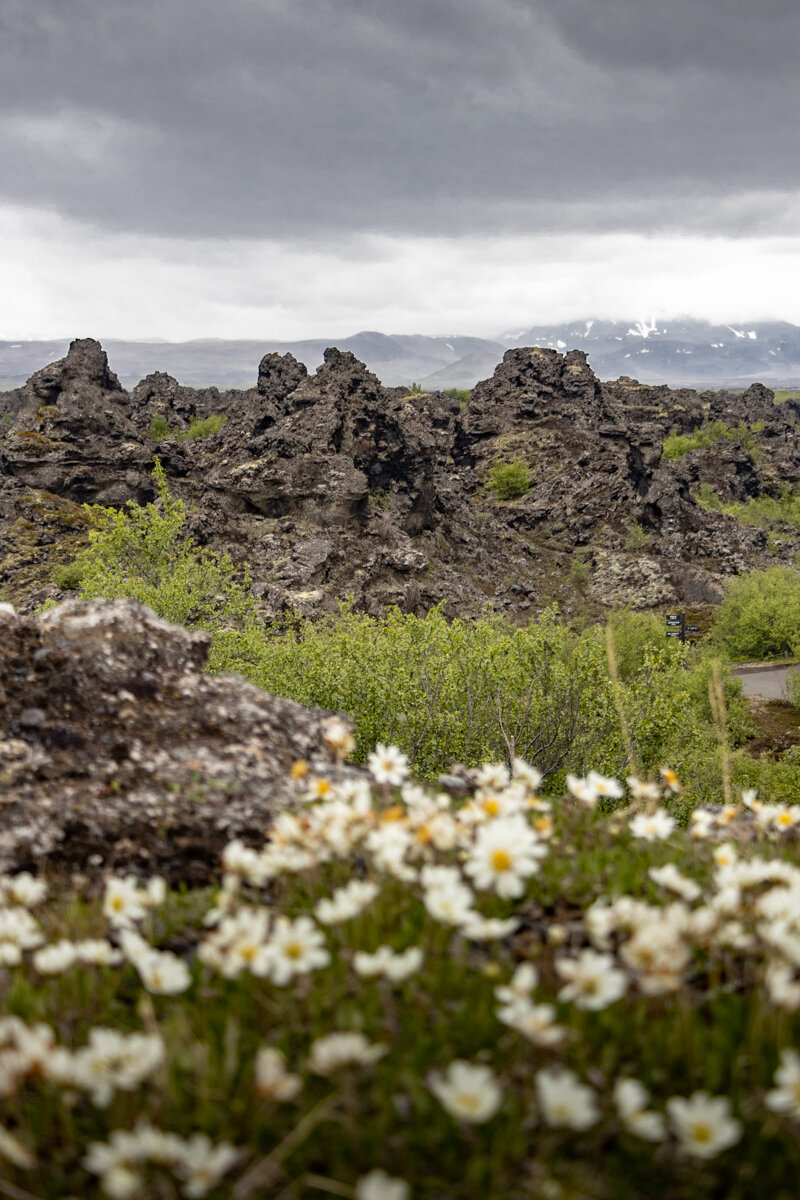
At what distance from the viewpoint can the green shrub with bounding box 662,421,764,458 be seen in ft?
497

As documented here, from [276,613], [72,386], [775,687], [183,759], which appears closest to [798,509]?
[775,687]

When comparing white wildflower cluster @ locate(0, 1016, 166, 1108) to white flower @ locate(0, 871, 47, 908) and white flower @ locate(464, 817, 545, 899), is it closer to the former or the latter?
white flower @ locate(0, 871, 47, 908)

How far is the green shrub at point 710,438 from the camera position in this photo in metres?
152

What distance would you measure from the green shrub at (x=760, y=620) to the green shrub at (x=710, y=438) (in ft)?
262

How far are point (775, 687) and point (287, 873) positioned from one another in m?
73.7

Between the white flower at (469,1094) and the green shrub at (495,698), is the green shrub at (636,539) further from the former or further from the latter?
the white flower at (469,1094)

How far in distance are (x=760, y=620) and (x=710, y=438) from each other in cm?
10262

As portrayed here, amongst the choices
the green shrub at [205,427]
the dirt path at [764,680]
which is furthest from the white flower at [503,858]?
the green shrub at [205,427]

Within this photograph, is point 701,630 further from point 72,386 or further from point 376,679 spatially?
point 72,386

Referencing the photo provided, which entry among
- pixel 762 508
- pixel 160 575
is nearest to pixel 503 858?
pixel 160 575

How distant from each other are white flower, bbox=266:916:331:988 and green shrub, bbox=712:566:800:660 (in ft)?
255

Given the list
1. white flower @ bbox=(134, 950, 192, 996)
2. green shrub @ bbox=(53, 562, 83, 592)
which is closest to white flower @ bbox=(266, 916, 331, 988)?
white flower @ bbox=(134, 950, 192, 996)

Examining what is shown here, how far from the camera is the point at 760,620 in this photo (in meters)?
74.2

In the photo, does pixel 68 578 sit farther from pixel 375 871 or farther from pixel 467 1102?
pixel 467 1102
